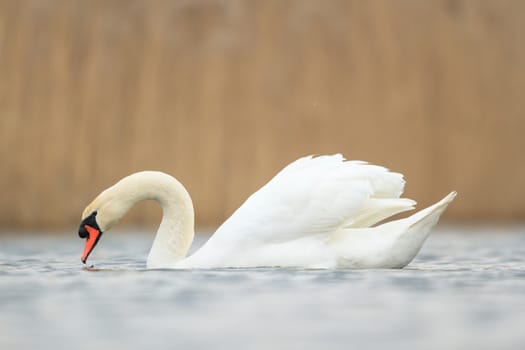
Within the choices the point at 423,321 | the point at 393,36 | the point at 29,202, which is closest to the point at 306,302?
the point at 423,321

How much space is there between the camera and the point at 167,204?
771 centimetres

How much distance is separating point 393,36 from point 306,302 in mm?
14098

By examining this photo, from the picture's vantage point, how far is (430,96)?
1903 centimetres

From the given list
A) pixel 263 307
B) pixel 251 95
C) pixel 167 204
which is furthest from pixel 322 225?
pixel 251 95

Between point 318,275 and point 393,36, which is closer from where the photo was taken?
point 318,275

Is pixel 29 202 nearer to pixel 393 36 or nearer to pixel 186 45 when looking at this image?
pixel 186 45

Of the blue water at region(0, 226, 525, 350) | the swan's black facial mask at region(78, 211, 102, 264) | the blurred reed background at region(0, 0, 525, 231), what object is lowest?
the blue water at region(0, 226, 525, 350)

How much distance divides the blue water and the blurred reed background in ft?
29.1

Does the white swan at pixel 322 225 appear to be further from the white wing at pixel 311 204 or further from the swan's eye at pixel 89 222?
the swan's eye at pixel 89 222

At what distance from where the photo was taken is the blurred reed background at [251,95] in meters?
17.3

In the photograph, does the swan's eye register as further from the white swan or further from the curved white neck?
the white swan

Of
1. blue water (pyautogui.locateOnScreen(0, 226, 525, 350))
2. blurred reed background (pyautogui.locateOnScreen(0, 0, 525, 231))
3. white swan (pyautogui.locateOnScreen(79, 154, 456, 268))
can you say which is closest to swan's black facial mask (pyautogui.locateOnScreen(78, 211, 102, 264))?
blue water (pyautogui.locateOnScreen(0, 226, 525, 350))

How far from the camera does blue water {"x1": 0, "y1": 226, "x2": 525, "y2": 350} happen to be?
4.44 meters

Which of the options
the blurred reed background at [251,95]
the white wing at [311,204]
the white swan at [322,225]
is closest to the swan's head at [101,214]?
the white swan at [322,225]
